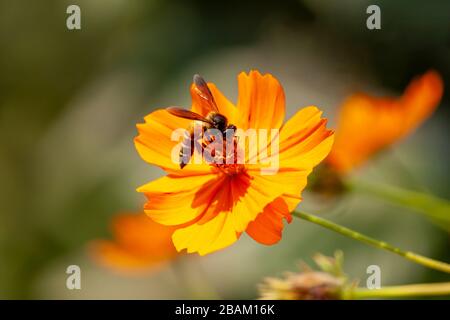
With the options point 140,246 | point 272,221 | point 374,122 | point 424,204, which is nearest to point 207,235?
point 272,221

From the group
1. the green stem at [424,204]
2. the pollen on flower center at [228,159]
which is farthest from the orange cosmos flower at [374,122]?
the pollen on flower center at [228,159]

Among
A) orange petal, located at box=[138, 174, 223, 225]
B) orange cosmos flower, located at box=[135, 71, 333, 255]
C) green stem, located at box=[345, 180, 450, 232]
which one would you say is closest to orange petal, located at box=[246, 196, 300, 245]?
orange cosmos flower, located at box=[135, 71, 333, 255]

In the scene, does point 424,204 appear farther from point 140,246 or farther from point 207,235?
point 140,246

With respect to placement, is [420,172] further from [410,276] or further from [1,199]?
[1,199]

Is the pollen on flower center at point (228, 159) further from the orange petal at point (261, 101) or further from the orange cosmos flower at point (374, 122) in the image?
the orange cosmos flower at point (374, 122)

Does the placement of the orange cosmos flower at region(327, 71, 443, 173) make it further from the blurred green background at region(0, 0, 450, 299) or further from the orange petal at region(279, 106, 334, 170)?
the blurred green background at region(0, 0, 450, 299)
